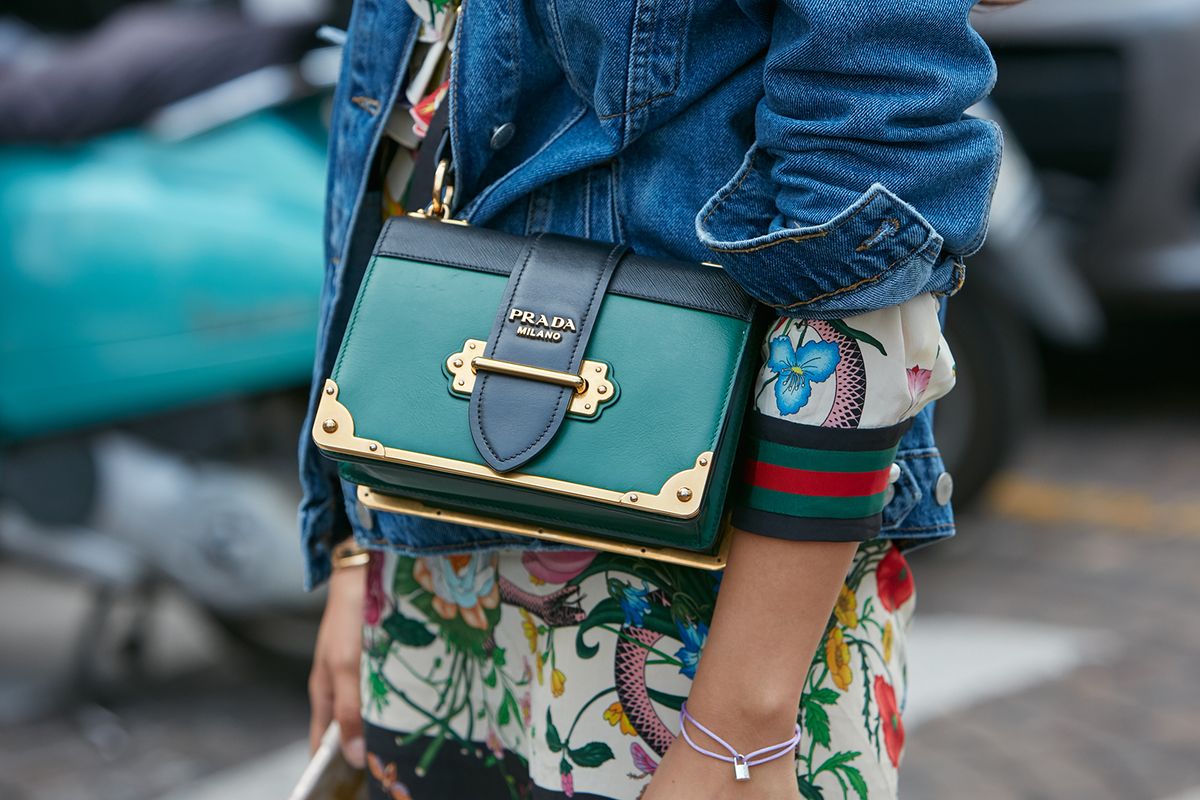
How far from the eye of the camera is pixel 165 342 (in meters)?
2.81

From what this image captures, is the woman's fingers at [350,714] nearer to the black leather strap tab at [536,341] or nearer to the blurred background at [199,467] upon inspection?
the black leather strap tab at [536,341]

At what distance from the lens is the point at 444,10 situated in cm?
110

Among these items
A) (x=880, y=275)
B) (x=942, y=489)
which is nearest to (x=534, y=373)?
(x=880, y=275)

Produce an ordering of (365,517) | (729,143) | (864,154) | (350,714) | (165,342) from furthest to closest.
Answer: (165,342) < (350,714) < (365,517) < (729,143) < (864,154)

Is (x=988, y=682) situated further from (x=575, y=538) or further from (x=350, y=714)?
(x=575, y=538)

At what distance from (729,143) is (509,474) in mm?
287

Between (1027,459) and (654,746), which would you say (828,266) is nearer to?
(654,746)

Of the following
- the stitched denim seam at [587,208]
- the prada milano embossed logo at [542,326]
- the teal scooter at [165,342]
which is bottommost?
the teal scooter at [165,342]

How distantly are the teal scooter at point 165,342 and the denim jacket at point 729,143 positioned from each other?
5.54 ft

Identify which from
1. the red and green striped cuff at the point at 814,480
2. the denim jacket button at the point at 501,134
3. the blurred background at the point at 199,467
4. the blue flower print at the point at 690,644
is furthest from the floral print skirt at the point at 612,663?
the blurred background at the point at 199,467

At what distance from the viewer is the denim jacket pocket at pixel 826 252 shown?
89 cm

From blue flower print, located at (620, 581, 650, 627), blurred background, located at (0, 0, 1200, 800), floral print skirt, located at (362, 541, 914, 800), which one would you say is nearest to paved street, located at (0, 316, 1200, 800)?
blurred background, located at (0, 0, 1200, 800)

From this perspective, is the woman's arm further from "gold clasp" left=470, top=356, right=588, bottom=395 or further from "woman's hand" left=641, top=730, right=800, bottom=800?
"gold clasp" left=470, top=356, right=588, bottom=395

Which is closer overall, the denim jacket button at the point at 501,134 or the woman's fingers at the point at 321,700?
the denim jacket button at the point at 501,134
